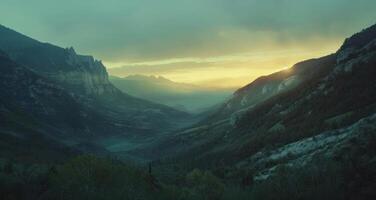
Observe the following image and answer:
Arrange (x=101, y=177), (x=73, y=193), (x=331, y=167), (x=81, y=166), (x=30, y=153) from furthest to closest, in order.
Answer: (x=30, y=153)
(x=81, y=166)
(x=101, y=177)
(x=331, y=167)
(x=73, y=193)

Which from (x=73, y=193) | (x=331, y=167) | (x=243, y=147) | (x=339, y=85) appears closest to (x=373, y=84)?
(x=339, y=85)

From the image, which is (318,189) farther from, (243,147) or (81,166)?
(243,147)

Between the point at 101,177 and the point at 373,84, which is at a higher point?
the point at 373,84

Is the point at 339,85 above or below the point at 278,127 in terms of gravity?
above

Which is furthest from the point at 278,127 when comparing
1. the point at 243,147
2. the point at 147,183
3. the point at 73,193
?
the point at 73,193

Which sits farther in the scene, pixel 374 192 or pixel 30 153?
pixel 30 153

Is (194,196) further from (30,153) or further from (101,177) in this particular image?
(30,153)

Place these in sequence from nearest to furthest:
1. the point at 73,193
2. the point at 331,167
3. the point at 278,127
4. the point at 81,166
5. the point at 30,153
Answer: the point at 73,193 < the point at 331,167 < the point at 81,166 < the point at 278,127 < the point at 30,153

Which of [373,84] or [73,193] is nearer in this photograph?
[73,193]

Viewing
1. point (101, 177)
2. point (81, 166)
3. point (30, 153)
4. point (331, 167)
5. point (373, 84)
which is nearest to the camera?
point (331, 167)
